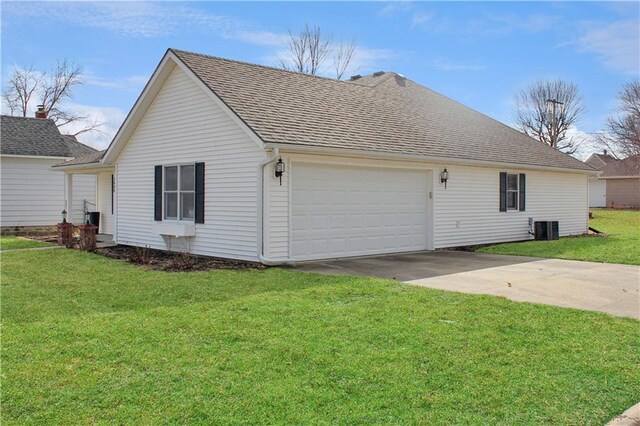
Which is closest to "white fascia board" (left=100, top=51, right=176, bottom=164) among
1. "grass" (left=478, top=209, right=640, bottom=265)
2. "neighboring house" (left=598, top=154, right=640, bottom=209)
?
"grass" (left=478, top=209, right=640, bottom=265)

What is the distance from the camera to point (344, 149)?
38.8ft

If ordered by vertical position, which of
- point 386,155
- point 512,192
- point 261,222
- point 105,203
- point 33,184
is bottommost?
point 261,222

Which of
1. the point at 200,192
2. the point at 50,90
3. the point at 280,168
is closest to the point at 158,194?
the point at 200,192

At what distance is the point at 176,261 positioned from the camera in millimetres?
11414

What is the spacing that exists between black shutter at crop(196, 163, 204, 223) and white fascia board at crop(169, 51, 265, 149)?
1.65 m

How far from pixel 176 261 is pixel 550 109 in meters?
44.9

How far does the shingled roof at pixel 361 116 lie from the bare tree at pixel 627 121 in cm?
2567

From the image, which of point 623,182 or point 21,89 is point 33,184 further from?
point 623,182

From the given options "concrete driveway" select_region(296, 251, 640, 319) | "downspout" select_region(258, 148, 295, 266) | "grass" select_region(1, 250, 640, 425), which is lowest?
"grass" select_region(1, 250, 640, 425)

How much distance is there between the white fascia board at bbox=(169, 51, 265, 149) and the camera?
1083cm

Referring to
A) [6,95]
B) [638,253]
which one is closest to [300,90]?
[638,253]

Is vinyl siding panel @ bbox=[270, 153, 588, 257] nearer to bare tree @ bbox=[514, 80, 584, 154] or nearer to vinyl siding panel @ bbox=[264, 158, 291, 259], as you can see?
vinyl siding panel @ bbox=[264, 158, 291, 259]

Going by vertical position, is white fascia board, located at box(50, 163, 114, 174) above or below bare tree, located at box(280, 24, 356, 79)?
below

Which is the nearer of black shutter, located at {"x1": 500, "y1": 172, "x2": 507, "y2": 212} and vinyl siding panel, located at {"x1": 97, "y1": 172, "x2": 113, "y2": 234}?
black shutter, located at {"x1": 500, "y1": 172, "x2": 507, "y2": 212}
